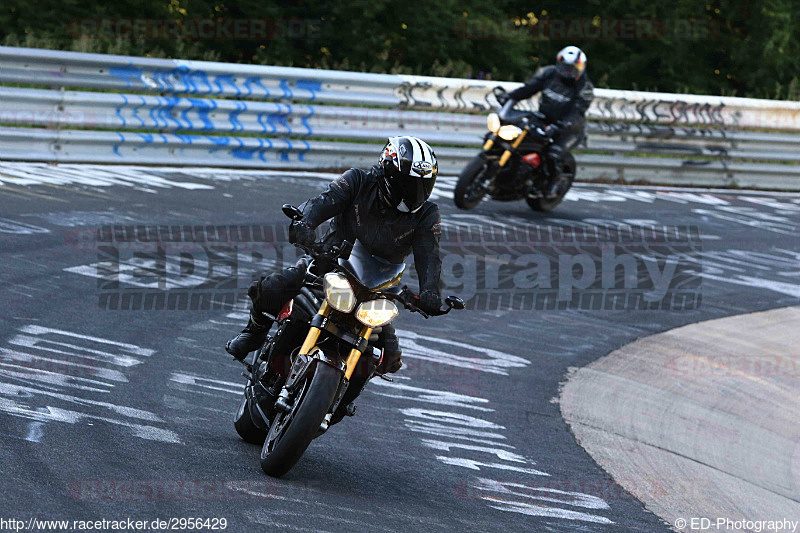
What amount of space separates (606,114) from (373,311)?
1276 centimetres

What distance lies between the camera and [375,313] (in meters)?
5.43

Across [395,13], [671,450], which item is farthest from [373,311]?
[395,13]

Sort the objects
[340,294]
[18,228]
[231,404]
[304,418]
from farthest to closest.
→ [18,228], [231,404], [340,294], [304,418]

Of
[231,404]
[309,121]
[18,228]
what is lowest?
[231,404]

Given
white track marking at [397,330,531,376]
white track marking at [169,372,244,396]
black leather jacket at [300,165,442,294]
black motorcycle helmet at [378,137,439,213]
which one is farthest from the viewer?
white track marking at [397,330,531,376]

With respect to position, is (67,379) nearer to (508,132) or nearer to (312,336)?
(312,336)

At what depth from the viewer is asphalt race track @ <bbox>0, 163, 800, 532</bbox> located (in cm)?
516

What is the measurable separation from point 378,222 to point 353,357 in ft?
2.40

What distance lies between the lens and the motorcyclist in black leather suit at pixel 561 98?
14.5 m

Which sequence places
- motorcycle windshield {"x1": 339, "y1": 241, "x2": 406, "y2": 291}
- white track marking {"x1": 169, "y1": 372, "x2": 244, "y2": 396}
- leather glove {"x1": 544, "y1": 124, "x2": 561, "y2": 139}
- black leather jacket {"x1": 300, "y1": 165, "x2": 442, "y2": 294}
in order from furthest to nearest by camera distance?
leather glove {"x1": 544, "y1": 124, "x2": 561, "y2": 139}
white track marking {"x1": 169, "y1": 372, "x2": 244, "y2": 396}
black leather jacket {"x1": 300, "y1": 165, "x2": 442, "y2": 294}
motorcycle windshield {"x1": 339, "y1": 241, "x2": 406, "y2": 291}

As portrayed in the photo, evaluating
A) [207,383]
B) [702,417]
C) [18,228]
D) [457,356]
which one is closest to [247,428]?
[207,383]

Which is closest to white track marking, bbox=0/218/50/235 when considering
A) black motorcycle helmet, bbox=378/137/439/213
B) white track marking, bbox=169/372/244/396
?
white track marking, bbox=169/372/244/396

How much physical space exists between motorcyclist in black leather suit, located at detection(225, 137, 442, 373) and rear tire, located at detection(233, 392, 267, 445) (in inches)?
22.1

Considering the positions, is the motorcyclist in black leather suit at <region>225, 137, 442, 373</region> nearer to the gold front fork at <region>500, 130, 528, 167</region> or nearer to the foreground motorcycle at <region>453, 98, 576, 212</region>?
the foreground motorcycle at <region>453, 98, 576, 212</region>
